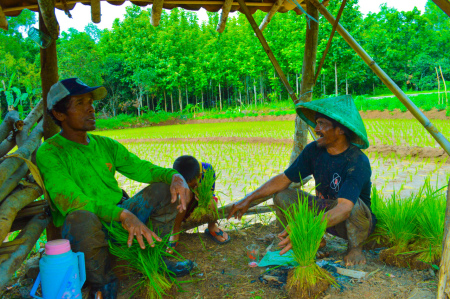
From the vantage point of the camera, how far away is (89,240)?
6.46 ft

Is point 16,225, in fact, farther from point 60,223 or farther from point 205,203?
point 205,203

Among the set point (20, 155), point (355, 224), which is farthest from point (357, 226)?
point (20, 155)

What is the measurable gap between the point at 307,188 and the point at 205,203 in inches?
105

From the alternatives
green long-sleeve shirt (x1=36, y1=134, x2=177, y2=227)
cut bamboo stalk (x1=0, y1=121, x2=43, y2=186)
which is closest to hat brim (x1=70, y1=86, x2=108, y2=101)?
green long-sleeve shirt (x1=36, y1=134, x2=177, y2=227)

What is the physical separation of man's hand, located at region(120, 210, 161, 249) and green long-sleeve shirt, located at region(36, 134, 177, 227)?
0.07 meters

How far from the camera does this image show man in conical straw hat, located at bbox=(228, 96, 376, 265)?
7.49 feet

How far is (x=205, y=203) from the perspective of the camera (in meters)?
2.88

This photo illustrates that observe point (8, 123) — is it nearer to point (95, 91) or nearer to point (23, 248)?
point (95, 91)

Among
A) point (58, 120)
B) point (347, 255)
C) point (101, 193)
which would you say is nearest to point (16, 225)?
point (101, 193)

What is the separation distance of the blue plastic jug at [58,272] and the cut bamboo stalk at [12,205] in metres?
0.27

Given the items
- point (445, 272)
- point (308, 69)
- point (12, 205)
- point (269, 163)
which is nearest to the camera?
point (445, 272)

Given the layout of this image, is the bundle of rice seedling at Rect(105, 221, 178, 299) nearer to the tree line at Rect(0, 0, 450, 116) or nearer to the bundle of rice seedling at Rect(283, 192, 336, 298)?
the bundle of rice seedling at Rect(283, 192, 336, 298)

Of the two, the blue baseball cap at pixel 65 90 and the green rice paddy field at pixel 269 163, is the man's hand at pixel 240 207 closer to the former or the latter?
the green rice paddy field at pixel 269 163

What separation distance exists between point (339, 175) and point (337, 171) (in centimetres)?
3
